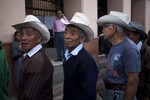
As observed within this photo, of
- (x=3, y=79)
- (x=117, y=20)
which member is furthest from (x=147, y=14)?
A: (x=3, y=79)

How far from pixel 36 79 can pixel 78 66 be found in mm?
487

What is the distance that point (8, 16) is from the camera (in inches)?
284

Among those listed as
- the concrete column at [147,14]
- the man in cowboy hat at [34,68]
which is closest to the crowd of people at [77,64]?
the man in cowboy hat at [34,68]

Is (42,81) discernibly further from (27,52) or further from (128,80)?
(128,80)

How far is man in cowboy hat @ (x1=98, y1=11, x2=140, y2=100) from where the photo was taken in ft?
10.1

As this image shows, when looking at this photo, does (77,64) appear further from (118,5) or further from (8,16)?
(118,5)

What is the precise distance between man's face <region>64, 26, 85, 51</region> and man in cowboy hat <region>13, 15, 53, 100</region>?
26 cm

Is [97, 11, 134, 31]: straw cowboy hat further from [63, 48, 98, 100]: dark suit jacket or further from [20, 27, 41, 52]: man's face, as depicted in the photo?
[20, 27, 41, 52]: man's face

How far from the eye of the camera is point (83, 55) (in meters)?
2.88

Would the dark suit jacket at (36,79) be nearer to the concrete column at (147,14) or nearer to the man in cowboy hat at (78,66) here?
the man in cowboy hat at (78,66)

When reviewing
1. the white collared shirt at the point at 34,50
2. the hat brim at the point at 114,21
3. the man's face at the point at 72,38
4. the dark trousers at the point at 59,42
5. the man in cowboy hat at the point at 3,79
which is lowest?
the dark trousers at the point at 59,42

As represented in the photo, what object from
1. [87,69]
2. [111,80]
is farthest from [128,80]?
[87,69]

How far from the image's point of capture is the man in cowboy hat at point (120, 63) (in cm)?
308

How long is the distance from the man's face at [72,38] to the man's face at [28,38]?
0.33 meters
